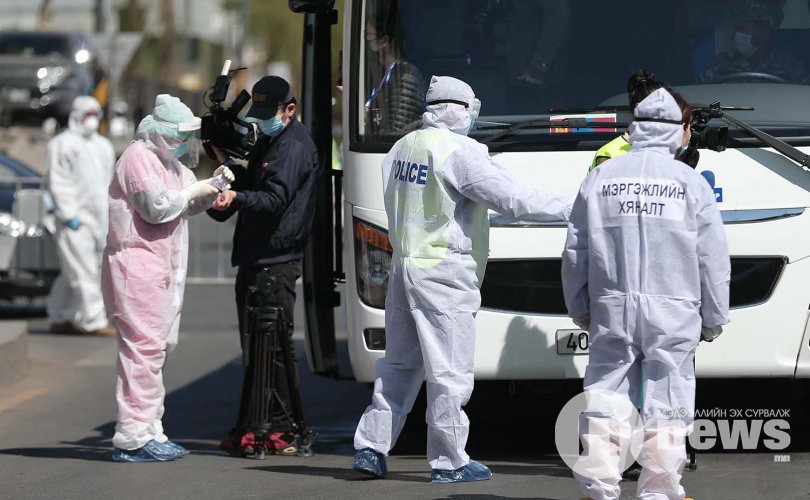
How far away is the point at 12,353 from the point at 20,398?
693mm

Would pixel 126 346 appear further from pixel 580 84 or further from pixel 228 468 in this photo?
pixel 580 84

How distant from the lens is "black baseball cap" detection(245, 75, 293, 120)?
800cm

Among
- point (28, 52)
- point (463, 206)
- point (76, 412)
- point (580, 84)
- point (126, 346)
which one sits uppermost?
point (28, 52)

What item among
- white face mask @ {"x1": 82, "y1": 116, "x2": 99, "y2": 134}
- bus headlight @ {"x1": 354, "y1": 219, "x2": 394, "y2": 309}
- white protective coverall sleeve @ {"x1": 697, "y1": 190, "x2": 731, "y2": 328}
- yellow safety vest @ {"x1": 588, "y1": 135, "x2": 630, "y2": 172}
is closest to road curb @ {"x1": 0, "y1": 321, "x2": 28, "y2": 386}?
white face mask @ {"x1": 82, "y1": 116, "x2": 99, "y2": 134}

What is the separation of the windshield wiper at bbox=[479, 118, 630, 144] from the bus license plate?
0.96m

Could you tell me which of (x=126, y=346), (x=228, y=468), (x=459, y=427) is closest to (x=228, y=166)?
(x=126, y=346)

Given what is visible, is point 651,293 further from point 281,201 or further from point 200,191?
point 200,191

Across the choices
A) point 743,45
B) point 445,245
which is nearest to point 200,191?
point 445,245

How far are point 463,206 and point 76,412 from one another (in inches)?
159

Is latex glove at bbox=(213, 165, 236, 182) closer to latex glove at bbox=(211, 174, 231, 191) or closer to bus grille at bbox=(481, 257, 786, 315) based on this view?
latex glove at bbox=(211, 174, 231, 191)

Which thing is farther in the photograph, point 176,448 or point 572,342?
point 176,448

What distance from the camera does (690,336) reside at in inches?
234

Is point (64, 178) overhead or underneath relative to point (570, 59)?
underneath

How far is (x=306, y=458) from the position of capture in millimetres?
8047
